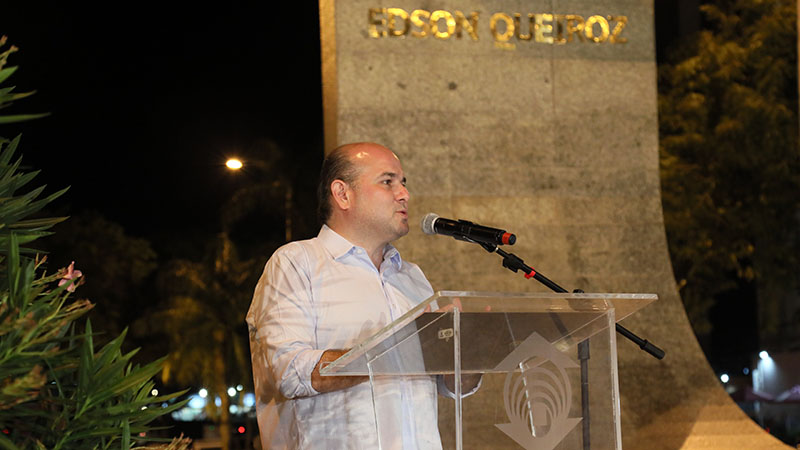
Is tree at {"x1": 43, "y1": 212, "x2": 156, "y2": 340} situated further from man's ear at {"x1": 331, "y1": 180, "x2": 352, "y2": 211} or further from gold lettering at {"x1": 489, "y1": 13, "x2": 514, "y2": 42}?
man's ear at {"x1": 331, "y1": 180, "x2": 352, "y2": 211}

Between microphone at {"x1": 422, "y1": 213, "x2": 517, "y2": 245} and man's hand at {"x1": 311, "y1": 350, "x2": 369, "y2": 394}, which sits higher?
microphone at {"x1": 422, "y1": 213, "x2": 517, "y2": 245}

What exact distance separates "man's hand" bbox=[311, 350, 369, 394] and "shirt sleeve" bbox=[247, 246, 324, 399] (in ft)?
0.09

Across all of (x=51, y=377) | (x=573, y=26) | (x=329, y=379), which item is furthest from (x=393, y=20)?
(x=51, y=377)

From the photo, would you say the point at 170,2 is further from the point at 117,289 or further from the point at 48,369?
the point at 48,369

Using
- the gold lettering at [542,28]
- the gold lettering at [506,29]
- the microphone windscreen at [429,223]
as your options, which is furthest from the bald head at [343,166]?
the gold lettering at [542,28]

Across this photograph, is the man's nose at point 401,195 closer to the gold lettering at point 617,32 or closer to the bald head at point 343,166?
the bald head at point 343,166

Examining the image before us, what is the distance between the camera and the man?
270 cm

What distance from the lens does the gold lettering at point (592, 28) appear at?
6312 millimetres

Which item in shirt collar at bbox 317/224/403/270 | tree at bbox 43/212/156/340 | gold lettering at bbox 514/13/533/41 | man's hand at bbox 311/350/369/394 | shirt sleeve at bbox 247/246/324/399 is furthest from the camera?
tree at bbox 43/212/156/340

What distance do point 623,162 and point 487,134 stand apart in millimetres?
889

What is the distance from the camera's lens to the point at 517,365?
7.48 ft

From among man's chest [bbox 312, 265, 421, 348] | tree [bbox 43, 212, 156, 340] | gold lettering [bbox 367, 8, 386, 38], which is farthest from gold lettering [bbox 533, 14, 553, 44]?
tree [bbox 43, 212, 156, 340]

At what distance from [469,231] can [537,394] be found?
571mm

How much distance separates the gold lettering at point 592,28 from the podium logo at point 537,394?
14.3 feet
